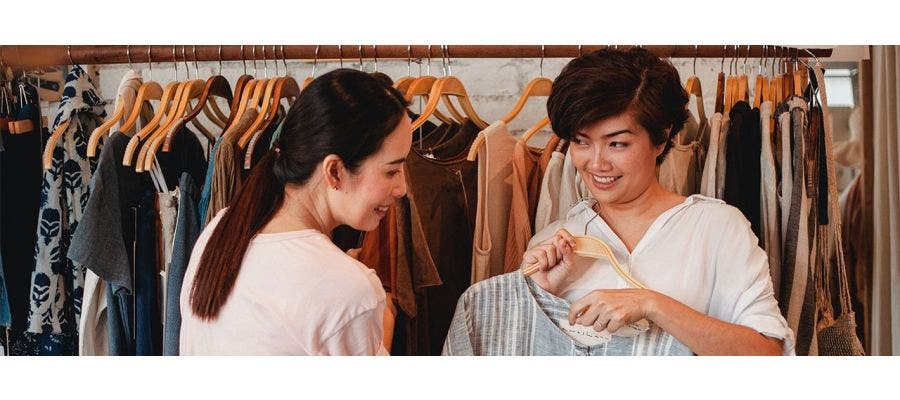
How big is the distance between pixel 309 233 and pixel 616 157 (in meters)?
0.56

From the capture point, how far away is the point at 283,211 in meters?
1.42

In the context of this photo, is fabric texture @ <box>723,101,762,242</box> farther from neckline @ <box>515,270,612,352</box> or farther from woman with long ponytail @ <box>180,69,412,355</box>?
woman with long ponytail @ <box>180,69,412,355</box>

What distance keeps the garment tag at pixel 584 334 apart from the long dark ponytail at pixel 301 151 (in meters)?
0.49

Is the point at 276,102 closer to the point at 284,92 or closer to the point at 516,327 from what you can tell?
the point at 284,92

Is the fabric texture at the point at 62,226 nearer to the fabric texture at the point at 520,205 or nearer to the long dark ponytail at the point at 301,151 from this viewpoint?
the long dark ponytail at the point at 301,151

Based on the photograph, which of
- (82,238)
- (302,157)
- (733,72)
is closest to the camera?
(302,157)

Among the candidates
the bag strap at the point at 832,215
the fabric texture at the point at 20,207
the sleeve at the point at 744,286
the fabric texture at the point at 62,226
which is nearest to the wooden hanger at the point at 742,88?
the bag strap at the point at 832,215

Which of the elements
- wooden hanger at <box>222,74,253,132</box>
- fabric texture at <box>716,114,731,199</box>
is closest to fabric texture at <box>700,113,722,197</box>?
fabric texture at <box>716,114,731,199</box>

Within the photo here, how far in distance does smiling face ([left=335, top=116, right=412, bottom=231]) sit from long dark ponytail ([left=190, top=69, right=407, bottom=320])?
0.02 metres

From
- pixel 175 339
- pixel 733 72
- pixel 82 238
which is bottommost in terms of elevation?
pixel 175 339

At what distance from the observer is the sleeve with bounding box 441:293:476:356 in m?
1.59
